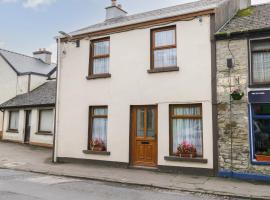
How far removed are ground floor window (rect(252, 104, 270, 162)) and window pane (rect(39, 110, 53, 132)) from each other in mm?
13662

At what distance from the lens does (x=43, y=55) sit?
94.1ft

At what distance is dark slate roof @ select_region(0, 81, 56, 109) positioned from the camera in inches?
774

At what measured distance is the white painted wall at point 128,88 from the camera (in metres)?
10.9

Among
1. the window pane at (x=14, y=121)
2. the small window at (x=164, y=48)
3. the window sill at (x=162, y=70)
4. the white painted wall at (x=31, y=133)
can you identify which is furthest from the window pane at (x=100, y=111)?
the window pane at (x=14, y=121)

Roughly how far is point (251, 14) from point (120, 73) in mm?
6413

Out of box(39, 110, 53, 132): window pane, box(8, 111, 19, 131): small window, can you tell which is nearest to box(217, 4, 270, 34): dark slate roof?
box(39, 110, 53, 132): window pane

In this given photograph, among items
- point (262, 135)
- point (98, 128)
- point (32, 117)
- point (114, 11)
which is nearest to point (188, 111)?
point (262, 135)

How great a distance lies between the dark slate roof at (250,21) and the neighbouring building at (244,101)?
1.8 inches

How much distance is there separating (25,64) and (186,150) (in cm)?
1963

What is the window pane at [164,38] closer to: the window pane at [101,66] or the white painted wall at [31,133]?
the window pane at [101,66]

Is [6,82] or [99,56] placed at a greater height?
[6,82]

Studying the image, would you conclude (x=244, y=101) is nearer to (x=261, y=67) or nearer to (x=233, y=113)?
(x=233, y=113)

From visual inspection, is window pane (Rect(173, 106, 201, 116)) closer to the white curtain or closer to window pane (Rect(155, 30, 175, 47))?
the white curtain

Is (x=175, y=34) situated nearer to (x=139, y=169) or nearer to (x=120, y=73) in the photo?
(x=120, y=73)
